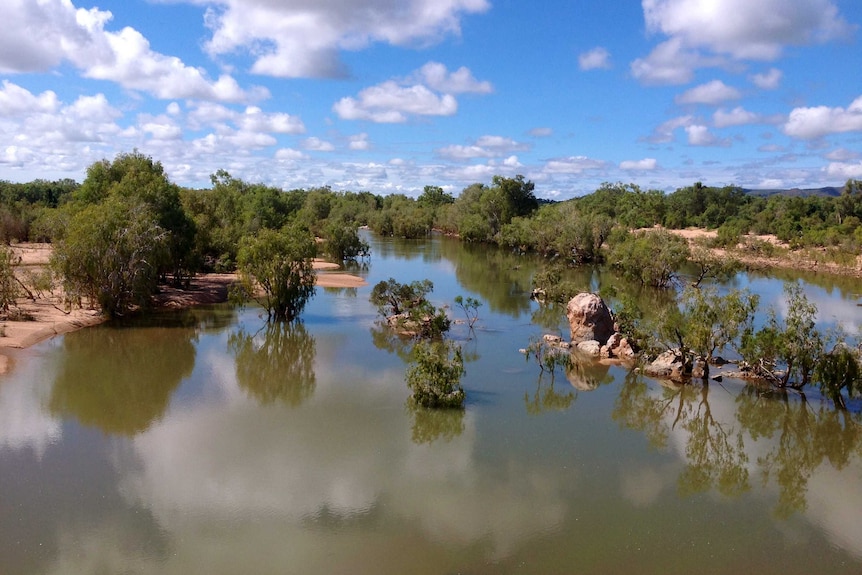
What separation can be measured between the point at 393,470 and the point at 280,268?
17.9 meters

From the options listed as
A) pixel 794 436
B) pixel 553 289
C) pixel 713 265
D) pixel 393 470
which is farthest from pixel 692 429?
pixel 713 265

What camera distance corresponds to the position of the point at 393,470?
1596cm

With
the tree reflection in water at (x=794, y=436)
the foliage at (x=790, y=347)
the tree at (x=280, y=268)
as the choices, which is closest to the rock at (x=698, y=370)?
the tree reflection in water at (x=794, y=436)

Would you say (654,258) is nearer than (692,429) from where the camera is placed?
No

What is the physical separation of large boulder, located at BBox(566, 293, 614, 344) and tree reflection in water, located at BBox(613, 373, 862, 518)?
15.6 feet

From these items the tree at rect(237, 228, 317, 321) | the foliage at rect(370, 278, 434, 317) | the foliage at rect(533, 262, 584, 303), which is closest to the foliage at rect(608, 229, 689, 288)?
the foliage at rect(533, 262, 584, 303)

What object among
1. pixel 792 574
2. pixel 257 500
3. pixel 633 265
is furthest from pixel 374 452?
pixel 633 265

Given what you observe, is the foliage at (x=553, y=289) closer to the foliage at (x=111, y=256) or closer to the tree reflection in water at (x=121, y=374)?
the tree reflection in water at (x=121, y=374)

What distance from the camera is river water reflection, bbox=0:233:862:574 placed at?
41.3 ft

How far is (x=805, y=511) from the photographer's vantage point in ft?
49.1

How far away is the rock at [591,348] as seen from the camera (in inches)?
1076

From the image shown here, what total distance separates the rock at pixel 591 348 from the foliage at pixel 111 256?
69.0 ft

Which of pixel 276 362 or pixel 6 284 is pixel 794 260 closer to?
pixel 276 362

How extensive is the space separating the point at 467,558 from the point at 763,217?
80676 mm
